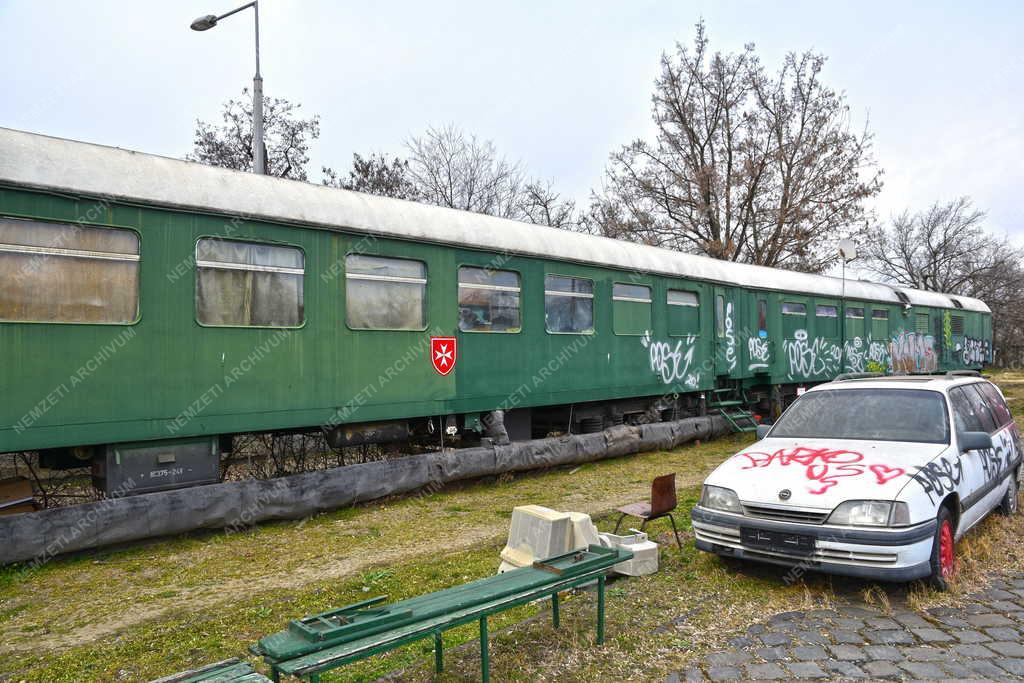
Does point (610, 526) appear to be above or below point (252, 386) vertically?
below

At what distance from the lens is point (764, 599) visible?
4.76 metres

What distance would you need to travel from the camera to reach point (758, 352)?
582 inches

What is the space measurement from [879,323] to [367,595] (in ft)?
56.9

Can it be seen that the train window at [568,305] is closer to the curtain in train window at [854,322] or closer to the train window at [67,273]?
the train window at [67,273]

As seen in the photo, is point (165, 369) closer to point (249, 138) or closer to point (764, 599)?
point (764, 599)

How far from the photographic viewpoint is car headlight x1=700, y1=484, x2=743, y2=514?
5066 mm

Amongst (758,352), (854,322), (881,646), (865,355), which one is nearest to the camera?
(881,646)

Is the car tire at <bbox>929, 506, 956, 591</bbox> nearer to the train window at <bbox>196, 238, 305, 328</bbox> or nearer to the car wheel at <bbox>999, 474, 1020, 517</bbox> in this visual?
the car wheel at <bbox>999, 474, 1020, 517</bbox>

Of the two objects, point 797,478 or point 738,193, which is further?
point 738,193

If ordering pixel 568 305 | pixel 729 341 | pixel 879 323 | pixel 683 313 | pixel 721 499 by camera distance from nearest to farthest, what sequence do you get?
pixel 721 499, pixel 568 305, pixel 683 313, pixel 729 341, pixel 879 323

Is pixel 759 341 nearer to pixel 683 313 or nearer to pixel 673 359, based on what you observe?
pixel 683 313

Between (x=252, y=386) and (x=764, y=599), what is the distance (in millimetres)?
5072

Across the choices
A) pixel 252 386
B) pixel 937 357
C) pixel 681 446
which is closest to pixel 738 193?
pixel 937 357

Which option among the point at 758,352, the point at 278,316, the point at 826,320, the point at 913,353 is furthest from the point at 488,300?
the point at 913,353
